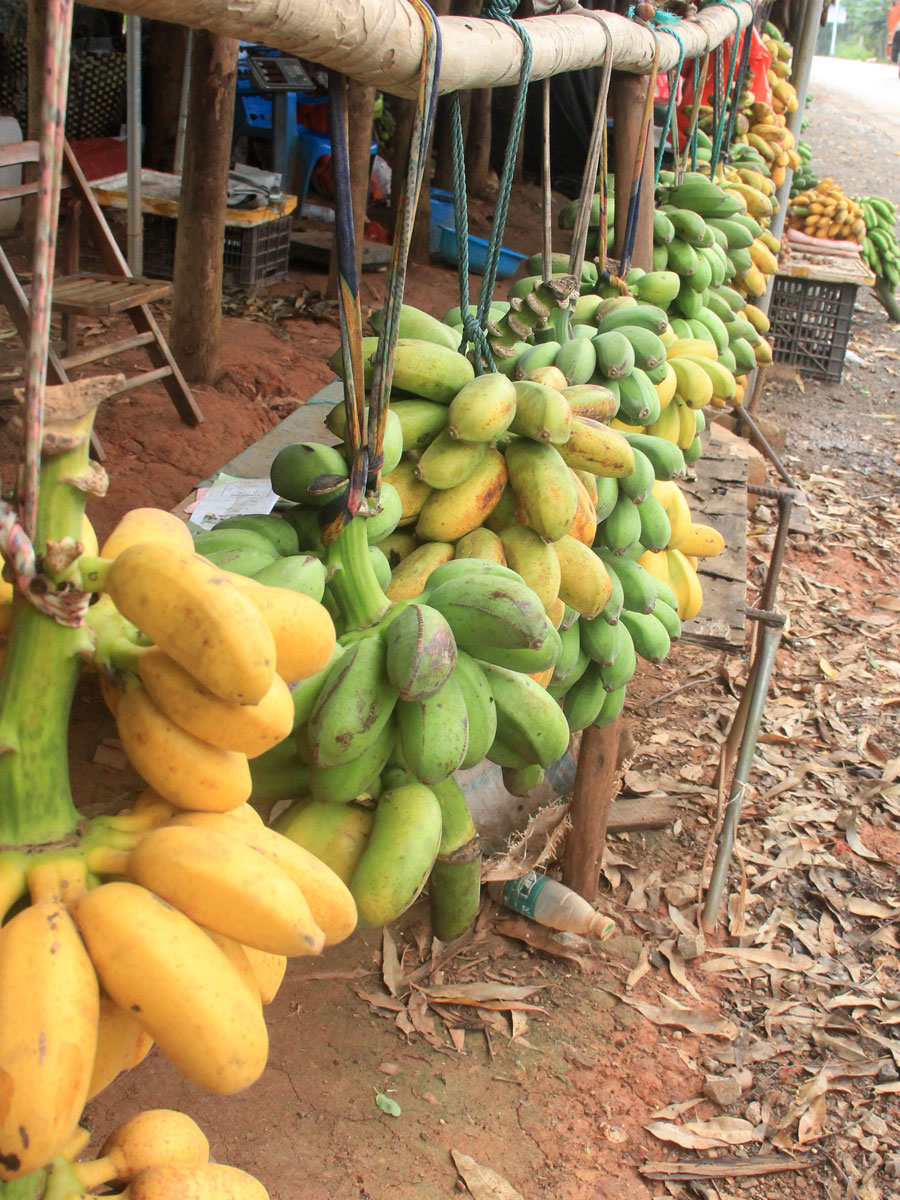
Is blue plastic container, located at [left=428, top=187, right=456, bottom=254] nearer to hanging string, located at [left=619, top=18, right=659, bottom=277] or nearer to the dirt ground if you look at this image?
the dirt ground

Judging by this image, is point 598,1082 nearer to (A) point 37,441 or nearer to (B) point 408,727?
(B) point 408,727

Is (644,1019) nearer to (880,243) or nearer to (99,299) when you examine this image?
(99,299)

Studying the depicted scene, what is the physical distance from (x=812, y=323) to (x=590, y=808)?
698cm

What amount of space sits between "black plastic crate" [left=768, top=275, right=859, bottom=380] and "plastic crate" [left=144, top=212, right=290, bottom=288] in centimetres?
397

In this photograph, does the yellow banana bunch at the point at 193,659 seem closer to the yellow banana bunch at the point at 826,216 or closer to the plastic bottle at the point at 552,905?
the plastic bottle at the point at 552,905

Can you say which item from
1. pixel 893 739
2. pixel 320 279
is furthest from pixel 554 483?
pixel 320 279

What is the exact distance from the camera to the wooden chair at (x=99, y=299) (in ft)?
13.5

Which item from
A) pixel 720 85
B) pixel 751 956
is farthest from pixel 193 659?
pixel 720 85

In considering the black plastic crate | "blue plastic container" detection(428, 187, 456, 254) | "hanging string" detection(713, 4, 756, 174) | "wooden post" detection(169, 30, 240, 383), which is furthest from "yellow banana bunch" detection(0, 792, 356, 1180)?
the black plastic crate

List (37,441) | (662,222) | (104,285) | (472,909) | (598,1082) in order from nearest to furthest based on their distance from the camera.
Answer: (37,441), (472,909), (598,1082), (662,222), (104,285)

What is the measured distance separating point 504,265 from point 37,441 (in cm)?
730

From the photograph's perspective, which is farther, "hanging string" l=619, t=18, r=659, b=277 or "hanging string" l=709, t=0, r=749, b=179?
"hanging string" l=709, t=0, r=749, b=179

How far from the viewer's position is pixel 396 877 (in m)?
1.05

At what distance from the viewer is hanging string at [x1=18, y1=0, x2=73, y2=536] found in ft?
2.13
